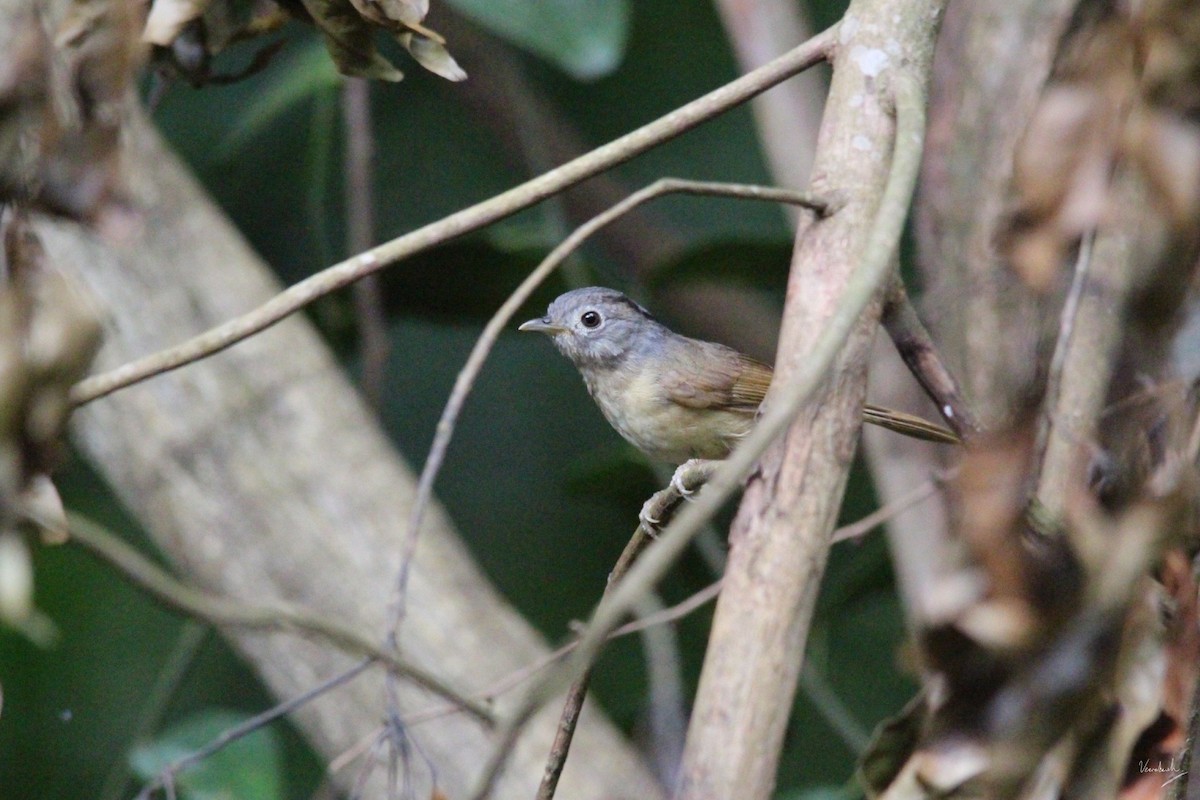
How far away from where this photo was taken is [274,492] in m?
3.88

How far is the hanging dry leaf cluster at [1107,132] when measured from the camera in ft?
4.36

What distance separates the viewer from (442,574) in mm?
3893

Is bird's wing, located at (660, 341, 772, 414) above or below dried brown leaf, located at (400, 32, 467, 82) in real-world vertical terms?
below

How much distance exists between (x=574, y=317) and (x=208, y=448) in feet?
4.18

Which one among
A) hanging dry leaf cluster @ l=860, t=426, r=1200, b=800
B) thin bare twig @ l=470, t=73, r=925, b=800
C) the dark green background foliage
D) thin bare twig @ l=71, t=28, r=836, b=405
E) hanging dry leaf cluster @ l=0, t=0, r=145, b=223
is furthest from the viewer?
the dark green background foliage

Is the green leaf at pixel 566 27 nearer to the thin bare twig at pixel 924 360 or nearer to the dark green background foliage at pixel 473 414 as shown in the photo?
the dark green background foliage at pixel 473 414

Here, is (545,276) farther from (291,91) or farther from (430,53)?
(291,91)

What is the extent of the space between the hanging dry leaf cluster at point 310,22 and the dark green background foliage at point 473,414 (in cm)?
214

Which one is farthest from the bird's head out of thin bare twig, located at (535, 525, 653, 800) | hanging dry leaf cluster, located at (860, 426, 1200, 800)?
hanging dry leaf cluster, located at (860, 426, 1200, 800)

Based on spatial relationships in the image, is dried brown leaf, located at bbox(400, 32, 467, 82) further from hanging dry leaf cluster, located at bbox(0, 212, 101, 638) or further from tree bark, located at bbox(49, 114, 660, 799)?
tree bark, located at bbox(49, 114, 660, 799)

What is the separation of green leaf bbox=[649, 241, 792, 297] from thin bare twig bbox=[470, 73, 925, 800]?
2.75 m

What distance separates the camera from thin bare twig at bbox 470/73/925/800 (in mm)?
1055

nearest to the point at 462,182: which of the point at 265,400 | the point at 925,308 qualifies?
the point at 265,400

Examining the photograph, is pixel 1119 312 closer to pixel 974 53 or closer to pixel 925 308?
pixel 925 308
